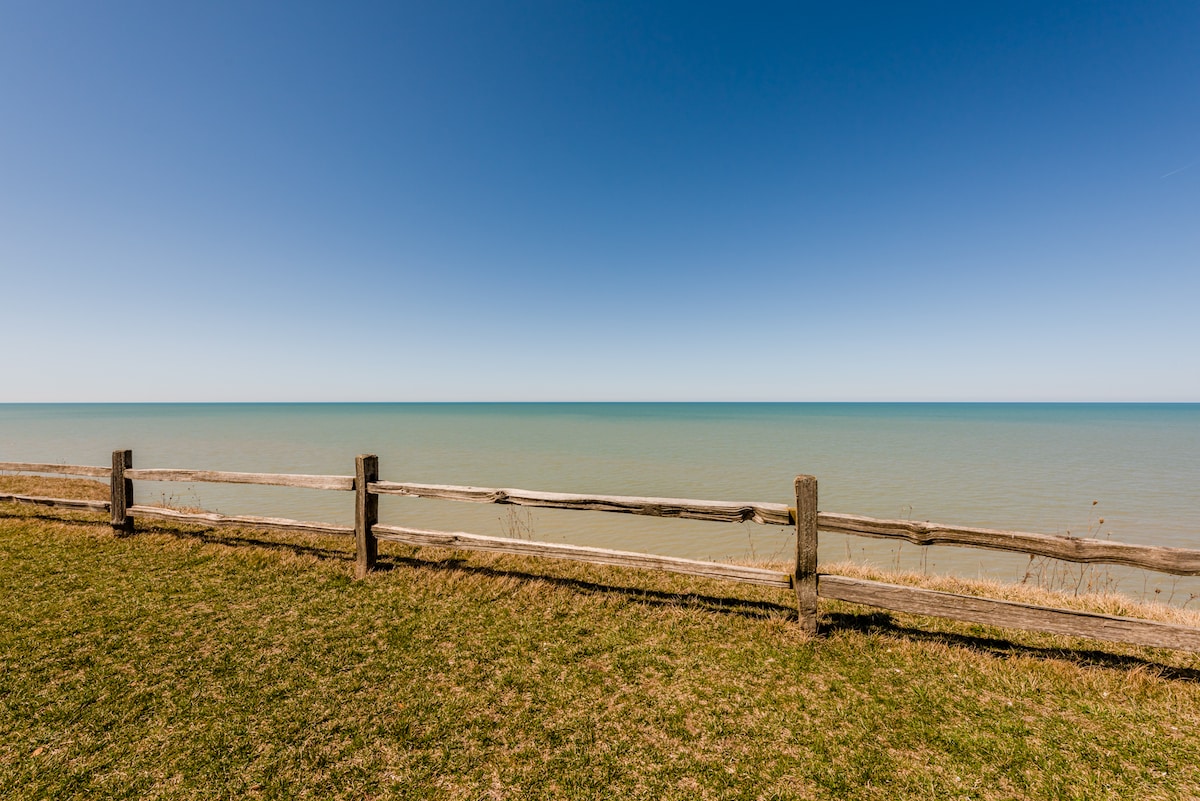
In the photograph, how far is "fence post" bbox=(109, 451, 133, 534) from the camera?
26.3 ft

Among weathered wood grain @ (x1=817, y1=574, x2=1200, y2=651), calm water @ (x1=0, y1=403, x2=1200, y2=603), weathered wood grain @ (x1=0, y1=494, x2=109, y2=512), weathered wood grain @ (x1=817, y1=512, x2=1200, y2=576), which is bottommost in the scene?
calm water @ (x1=0, y1=403, x2=1200, y2=603)

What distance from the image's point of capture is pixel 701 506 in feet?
18.1

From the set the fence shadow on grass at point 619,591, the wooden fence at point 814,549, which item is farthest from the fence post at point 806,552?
the fence shadow on grass at point 619,591

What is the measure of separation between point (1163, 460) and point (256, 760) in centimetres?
4949

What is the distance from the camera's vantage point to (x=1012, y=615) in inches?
181

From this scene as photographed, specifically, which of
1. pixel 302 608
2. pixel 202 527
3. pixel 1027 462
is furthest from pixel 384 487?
pixel 1027 462

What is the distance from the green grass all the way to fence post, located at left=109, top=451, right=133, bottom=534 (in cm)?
174

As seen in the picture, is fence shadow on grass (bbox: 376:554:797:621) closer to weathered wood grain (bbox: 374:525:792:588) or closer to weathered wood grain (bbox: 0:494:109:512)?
weathered wood grain (bbox: 374:525:792:588)

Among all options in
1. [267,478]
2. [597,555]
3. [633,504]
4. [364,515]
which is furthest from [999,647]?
[267,478]

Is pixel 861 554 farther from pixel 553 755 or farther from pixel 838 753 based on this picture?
pixel 553 755

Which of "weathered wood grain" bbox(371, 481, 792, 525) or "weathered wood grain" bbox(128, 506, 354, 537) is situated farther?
"weathered wood grain" bbox(128, 506, 354, 537)

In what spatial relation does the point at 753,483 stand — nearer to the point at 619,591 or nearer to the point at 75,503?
the point at 619,591

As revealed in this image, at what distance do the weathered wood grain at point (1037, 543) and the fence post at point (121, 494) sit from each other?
11.4 m

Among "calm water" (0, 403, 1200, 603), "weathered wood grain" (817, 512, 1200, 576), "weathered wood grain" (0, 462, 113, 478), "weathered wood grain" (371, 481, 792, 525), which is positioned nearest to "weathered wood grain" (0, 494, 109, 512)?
"weathered wood grain" (0, 462, 113, 478)
